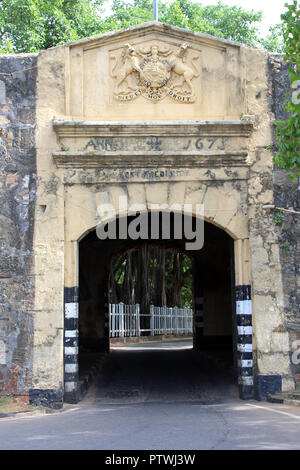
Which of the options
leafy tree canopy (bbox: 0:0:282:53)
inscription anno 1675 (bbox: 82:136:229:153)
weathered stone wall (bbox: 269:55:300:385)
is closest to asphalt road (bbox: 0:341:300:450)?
weathered stone wall (bbox: 269:55:300:385)

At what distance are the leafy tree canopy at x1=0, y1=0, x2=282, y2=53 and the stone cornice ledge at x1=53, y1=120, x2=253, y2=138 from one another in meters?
6.61

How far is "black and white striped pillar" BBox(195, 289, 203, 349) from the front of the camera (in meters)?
15.3

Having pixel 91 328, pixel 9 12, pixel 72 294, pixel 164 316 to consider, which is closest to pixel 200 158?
pixel 72 294

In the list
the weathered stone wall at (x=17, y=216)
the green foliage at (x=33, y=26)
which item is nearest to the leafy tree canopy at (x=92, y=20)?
the green foliage at (x=33, y=26)

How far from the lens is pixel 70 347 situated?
8.89 meters

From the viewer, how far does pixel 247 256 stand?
9148mm

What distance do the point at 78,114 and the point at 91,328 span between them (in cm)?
708

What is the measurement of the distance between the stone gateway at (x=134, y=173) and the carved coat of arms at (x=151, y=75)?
0.02 m

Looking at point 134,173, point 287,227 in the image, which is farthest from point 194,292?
point 134,173

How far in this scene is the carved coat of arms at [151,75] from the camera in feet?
30.8

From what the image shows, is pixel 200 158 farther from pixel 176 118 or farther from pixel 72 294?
pixel 72 294

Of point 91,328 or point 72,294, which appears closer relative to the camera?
point 72,294

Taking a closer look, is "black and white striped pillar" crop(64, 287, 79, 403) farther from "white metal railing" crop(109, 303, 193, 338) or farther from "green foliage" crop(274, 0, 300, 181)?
"white metal railing" crop(109, 303, 193, 338)

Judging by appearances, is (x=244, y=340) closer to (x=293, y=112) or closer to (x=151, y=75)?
(x=293, y=112)
